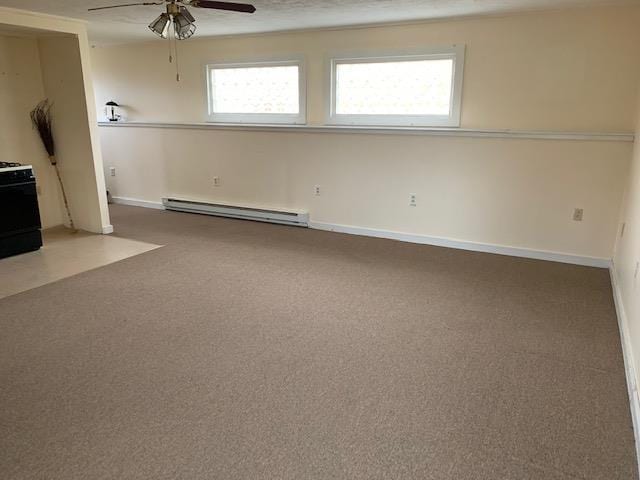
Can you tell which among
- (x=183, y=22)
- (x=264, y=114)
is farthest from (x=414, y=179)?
(x=183, y=22)

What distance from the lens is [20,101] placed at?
4.91 meters

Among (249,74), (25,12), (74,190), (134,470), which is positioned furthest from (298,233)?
(134,470)

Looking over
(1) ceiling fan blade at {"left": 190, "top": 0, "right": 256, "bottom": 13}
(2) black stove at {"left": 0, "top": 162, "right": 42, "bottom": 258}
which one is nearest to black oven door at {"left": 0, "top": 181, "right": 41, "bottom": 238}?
(2) black stove at {"left": 0, "top": 162, "right": 42, "bottom": 258}

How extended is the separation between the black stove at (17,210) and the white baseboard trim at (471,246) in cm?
284

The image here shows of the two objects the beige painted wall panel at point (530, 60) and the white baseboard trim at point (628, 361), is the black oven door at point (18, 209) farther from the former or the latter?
the white baseboard trim at point (628, 361)

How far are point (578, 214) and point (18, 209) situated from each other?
5086mm

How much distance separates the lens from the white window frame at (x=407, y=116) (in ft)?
14.3

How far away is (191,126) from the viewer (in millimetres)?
5902

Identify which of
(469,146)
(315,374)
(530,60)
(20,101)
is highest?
(530,60)

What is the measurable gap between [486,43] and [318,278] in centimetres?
262

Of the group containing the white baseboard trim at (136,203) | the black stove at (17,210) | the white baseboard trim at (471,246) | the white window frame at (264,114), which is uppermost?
the white window frame at (264,114)

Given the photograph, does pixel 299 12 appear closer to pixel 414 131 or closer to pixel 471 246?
pixel 414 131

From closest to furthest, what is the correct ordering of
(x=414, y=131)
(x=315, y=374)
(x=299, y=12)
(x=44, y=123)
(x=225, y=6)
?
(x=315, y=374)
(x=225, y=6)
(x=299, y=12)
(x=414, y=131)
(x=44, y=123)

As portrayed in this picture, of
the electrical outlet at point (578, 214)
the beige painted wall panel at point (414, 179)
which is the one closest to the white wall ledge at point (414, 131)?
the beige painted wall panel at point (414, 179)
